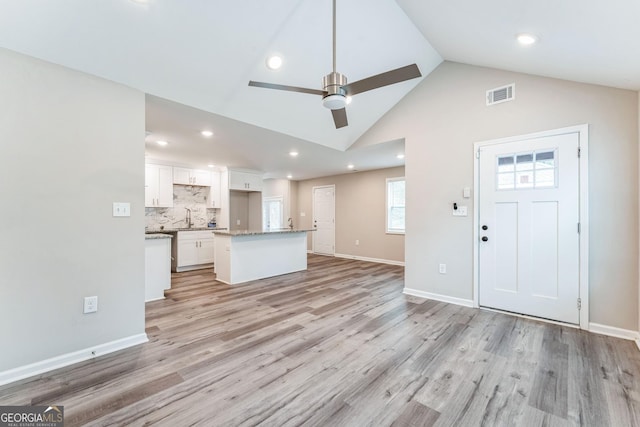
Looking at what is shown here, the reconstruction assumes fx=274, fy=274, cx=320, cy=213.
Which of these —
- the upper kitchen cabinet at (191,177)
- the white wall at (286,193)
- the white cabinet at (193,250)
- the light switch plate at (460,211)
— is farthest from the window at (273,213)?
the light switch plate at (460,211)

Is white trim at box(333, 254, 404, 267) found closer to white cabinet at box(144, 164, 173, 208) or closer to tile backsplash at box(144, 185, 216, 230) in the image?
tile backsplash at box(144, 185, 216, 230)

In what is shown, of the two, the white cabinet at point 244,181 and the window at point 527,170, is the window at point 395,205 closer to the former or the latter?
the window at point 527,170

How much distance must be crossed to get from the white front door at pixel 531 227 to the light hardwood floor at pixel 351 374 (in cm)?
29

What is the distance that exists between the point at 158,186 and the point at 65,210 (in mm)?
3928

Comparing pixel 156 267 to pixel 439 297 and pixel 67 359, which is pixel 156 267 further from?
pixel 439 297

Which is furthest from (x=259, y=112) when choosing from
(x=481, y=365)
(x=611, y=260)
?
(x=611, y=260)

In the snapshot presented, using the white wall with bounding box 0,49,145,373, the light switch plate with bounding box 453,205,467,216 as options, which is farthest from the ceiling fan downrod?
the light switch plate with bounding box 453,205,467,216

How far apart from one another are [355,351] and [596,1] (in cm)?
299

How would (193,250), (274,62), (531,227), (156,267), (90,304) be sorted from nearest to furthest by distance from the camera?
(90,304) < (274,62) < (531,227) < (156,267) < (193,250)

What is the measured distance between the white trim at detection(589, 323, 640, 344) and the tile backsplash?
7.10 meters

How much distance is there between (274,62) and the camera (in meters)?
2.88

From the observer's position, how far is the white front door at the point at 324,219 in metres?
8.13

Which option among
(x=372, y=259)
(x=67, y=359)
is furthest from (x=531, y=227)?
(x=67, y=359)

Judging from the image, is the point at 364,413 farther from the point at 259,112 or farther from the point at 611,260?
the point at 259,112
